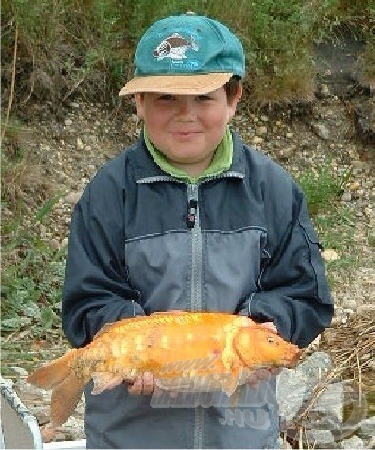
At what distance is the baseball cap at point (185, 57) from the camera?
6.43 feet

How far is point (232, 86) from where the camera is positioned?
2094 millimetres

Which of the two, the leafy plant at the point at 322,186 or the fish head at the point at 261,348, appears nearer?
the fish head at the point at 261,348

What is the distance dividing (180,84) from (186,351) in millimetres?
534

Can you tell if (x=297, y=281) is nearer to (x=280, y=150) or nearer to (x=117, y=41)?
(x=117, y=41)

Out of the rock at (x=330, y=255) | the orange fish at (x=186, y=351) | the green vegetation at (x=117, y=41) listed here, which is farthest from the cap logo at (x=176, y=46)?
the rock at (x=330, y=255)

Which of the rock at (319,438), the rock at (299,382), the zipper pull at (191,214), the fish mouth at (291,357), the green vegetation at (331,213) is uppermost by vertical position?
the zipper pull at (191,214)

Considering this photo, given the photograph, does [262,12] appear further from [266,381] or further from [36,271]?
[266,381]

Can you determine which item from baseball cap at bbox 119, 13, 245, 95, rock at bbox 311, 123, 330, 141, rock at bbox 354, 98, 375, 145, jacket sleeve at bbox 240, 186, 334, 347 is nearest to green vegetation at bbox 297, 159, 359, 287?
rock at bbox 311, 123, 330, 141

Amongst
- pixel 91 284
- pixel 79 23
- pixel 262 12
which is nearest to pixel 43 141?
pixel 79 23

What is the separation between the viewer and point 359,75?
5977 mm

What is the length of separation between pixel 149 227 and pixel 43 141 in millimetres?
3127

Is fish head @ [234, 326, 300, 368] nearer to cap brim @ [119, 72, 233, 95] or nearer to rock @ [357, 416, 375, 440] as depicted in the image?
cap brim @ [119, 72, 233, 95]

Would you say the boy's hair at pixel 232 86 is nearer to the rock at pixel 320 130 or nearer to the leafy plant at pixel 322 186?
the leafy plant at pixel 322 186

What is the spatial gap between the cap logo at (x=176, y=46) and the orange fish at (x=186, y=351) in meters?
0.54
